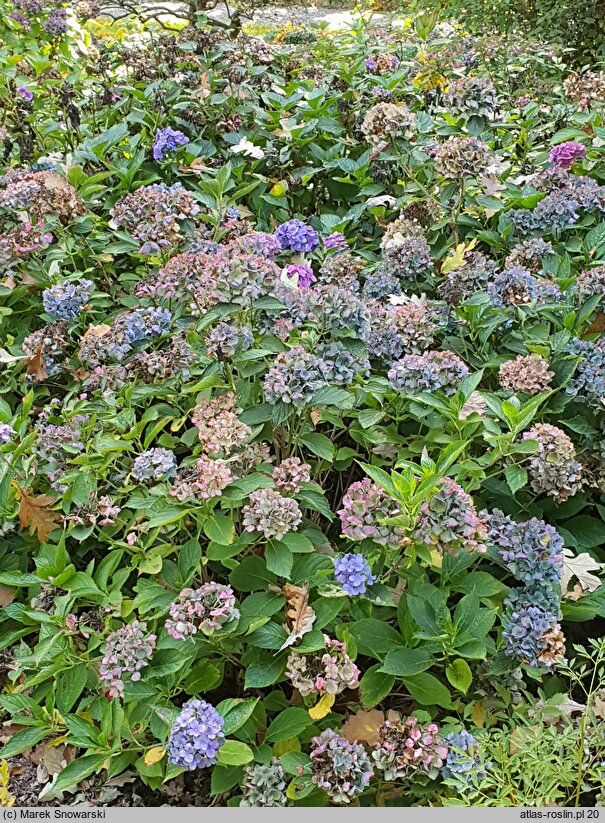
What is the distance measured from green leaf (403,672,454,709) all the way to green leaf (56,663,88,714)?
2.29ft

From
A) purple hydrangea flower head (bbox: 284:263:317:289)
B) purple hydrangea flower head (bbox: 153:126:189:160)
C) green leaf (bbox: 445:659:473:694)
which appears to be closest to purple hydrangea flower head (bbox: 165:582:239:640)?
green leaf (bbox: 445:659:473:694)

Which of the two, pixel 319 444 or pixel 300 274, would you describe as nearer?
pixel 319 444

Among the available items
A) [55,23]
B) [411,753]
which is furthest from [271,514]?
[55,23]

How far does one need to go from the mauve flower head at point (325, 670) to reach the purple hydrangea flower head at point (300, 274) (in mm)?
970

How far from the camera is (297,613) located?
5.14 feet

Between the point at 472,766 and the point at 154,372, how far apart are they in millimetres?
1134

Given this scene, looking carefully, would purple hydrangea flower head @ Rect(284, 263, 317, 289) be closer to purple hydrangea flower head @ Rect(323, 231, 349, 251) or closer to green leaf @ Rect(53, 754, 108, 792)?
purple hydrangea flower head @ Rect(323, 231, 349, 251)

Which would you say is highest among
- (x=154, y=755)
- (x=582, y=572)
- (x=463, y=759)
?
(x=582, y=572)

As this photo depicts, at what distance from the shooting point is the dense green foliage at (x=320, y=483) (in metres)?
1.52

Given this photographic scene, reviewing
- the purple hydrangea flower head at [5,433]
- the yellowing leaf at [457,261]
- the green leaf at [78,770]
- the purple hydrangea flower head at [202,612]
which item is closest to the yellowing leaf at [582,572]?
the purple hydrangea flower head at [202,612]

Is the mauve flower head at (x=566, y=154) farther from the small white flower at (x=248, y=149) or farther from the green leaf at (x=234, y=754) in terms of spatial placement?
the green leaf at (x=234, y=754)

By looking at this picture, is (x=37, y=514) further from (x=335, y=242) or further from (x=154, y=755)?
(x=335, y=242)

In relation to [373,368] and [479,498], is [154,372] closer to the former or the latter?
[373,368]

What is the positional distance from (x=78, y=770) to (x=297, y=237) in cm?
148
